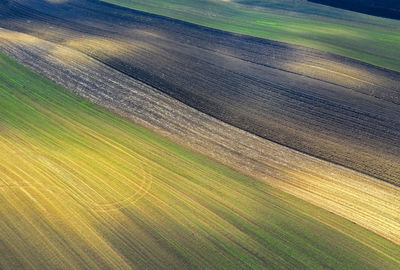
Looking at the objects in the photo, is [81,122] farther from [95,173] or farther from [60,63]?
[60,63]

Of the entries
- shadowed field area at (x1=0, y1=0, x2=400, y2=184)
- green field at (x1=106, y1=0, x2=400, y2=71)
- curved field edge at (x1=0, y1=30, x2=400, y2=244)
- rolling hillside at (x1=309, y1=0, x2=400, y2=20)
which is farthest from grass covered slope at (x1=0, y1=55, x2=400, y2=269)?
rolling hillside at (x1=309, y1=0, x2=400, y2=20)

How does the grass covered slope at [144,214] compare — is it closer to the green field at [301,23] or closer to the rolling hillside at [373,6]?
the green field at [301,23]

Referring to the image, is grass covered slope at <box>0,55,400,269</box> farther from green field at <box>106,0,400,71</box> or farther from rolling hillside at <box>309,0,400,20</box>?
rolling hillside at <box>309,0,400,20</box>

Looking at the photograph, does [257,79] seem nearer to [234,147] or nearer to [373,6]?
[234,147]

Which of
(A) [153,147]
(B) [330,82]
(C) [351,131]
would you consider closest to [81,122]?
(A) [153,147]

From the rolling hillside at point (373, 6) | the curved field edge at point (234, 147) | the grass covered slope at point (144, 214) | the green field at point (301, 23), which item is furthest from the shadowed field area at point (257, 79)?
the rolling hillside at point (373, 6)

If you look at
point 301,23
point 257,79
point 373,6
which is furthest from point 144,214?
point 373,6
